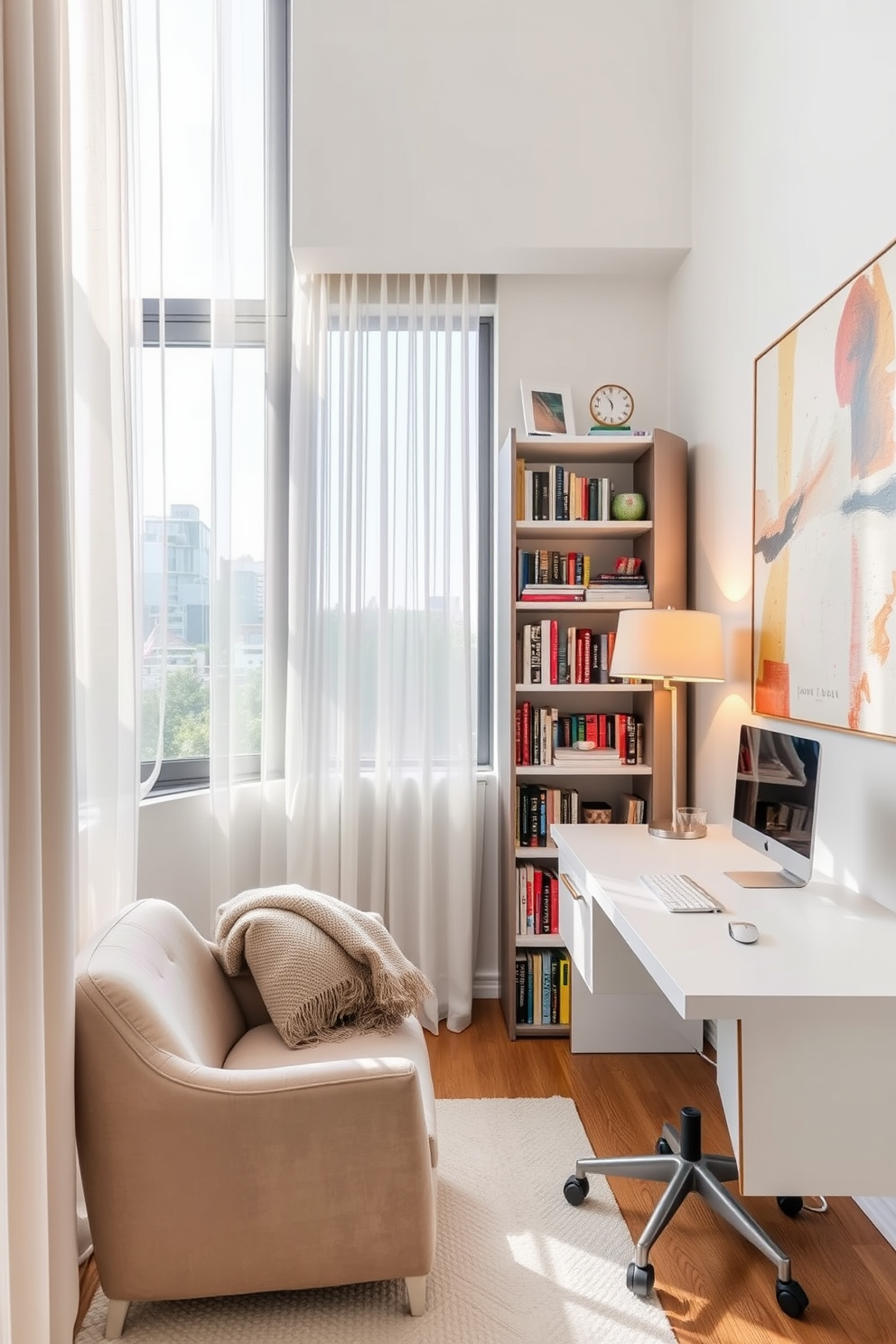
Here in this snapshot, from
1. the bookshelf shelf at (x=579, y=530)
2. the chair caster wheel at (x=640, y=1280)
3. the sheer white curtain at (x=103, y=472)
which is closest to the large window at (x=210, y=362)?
the sheer white curtain at (x=103, y=472)

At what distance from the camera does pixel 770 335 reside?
7.92ft

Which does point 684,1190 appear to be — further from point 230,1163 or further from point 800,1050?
point 230,1163

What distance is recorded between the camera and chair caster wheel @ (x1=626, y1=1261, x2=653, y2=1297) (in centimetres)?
170

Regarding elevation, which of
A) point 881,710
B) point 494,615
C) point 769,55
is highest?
point 769,55

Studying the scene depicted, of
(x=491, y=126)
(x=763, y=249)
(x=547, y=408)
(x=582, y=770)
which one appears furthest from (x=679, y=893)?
(x=491, y=126)

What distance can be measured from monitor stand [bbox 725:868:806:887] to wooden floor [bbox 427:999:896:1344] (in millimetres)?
737

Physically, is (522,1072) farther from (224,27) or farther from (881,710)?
(224,27)

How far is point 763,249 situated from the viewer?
96.4 inches

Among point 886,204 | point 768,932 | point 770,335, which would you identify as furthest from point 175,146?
point 768,932

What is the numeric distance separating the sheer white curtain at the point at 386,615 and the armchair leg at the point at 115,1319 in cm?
157

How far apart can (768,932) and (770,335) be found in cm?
163

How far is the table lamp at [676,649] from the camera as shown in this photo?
249 centimetres

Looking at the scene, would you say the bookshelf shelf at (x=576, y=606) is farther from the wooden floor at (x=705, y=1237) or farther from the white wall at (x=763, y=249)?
the wooden floor at (x=705, y=1237)

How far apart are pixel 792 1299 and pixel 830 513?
5.34ft
